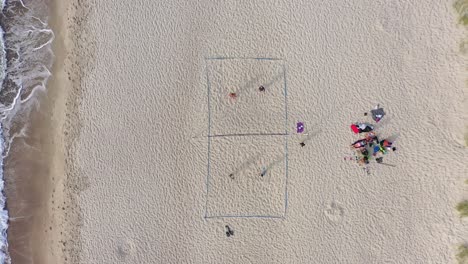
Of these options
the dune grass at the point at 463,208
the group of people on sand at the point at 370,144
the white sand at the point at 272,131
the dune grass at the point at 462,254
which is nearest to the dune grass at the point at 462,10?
the white sand at the point at 272,131

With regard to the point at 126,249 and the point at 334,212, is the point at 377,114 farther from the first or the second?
the point at 126,249

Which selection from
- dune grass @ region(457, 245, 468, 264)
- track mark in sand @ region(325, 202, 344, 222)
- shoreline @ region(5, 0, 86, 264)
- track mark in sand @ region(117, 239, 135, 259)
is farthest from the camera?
shoreline @ region(5, 0, 86, 264)

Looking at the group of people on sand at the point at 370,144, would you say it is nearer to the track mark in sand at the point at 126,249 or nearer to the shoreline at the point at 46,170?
the track mark in sand at the point at 126,249

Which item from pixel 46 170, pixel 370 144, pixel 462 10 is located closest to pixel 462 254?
pixel 370 144

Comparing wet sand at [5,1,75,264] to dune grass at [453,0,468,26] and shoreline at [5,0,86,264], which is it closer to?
shoreline at [5,0,86,264]

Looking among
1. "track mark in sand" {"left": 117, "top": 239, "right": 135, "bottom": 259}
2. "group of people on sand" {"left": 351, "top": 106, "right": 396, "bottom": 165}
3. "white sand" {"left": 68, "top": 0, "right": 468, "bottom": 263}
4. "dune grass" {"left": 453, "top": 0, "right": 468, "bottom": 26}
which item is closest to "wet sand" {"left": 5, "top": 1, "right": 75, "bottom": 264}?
"white sand" {"left": 68, "top": 0, "right": 468, "bottom": 263}

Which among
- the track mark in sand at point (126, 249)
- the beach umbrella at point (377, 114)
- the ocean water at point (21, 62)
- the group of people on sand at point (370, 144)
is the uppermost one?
the ocean water at point (21, 62)

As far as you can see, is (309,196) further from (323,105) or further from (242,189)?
(323,105)
